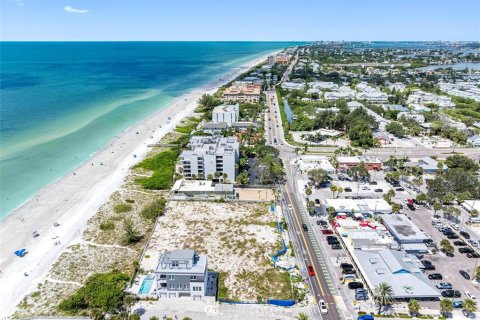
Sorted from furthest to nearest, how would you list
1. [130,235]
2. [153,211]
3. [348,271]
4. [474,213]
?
[153,211]
[474,213]
[130,235]
[348,271]

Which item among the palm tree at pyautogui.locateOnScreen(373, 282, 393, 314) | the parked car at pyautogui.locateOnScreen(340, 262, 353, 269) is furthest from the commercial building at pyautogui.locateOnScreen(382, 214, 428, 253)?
the palm tree at pyautogui.locateOnScreen(373, 282, 393, 314)

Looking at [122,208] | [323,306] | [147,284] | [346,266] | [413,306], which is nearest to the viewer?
[413,306]

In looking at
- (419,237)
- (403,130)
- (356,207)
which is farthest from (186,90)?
(419,237)

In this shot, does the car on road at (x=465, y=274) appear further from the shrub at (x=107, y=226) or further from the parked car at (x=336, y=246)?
the shrub at (x=107, y=226)

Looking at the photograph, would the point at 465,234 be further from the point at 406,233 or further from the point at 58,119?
the point at 58,119

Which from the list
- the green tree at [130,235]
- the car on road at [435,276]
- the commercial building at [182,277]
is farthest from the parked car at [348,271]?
the green tree at [130,235]

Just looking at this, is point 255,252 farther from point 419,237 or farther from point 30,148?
point 30,148

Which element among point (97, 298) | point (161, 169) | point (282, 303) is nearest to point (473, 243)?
point (282, 303)
